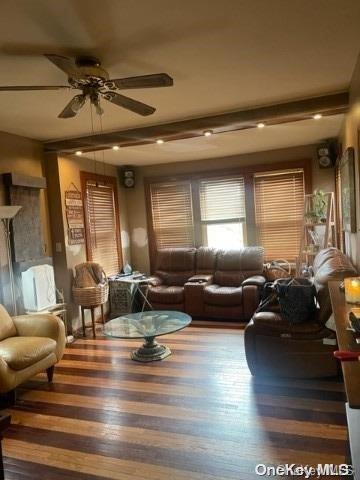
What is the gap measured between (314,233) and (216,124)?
2.36 meters

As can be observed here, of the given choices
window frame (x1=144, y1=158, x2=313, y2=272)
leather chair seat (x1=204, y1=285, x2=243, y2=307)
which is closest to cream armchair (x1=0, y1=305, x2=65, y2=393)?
leather chair seat (x1=204, y1=285, x2=243, y2=307)

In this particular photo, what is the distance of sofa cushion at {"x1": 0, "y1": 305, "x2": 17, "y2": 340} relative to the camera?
3282 millimetres

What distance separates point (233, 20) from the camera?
1.99 m

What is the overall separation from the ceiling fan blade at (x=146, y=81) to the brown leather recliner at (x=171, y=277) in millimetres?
3475

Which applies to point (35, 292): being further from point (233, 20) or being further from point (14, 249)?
point (233, 20)

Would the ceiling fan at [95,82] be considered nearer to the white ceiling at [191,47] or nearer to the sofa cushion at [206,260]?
the white ceiling at [191,47]

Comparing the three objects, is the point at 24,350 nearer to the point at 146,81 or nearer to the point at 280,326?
the point at 280,326

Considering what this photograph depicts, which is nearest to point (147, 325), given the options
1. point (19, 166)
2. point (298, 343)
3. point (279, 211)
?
point (298, 343)

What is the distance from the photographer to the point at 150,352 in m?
3.75

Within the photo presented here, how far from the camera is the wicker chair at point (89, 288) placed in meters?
4.50

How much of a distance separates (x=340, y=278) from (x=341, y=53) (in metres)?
1.65

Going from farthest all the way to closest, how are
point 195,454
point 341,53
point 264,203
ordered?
point 264,203
point 341,53
point 195,454

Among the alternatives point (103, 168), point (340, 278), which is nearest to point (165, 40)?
point (340, 278)

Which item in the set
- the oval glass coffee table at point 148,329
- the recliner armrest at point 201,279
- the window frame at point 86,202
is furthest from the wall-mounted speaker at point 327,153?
the window frame at point 86,202
